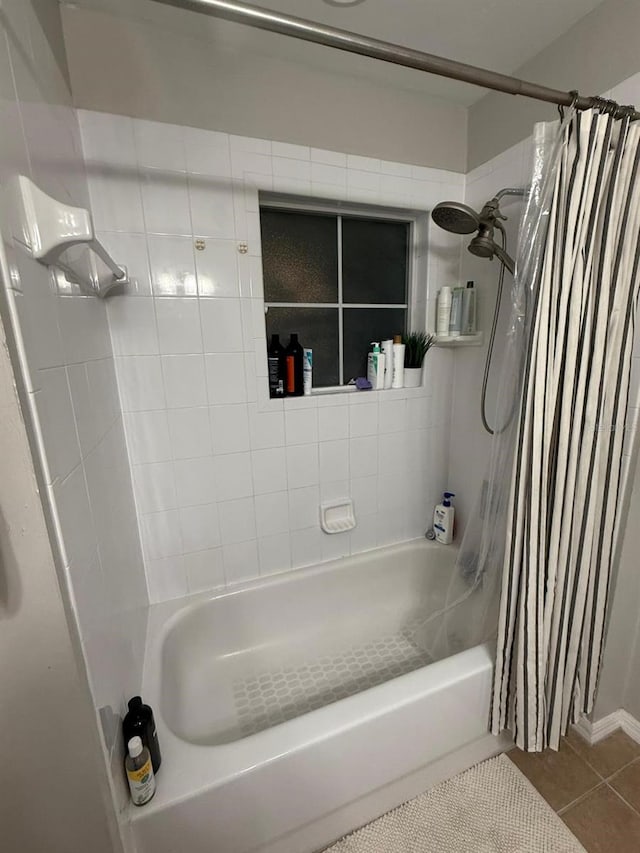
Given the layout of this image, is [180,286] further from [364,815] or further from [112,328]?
[364,815]

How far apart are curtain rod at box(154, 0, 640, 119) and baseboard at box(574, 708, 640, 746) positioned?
1879 mm

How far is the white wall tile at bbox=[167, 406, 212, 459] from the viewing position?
137 cm

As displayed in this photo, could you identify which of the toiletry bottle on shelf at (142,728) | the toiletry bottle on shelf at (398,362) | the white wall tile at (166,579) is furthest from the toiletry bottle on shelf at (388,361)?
the toiletry bottle on shelf at (142,728)

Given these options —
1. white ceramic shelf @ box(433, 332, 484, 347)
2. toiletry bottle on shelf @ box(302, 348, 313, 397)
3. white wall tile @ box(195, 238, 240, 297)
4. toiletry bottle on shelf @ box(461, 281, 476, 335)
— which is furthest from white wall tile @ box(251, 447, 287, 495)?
toiletry bottle on shelf @ box(461, 281, 476, 335)

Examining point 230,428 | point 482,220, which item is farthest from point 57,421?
point 482,220

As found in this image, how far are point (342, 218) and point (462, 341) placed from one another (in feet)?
2.42

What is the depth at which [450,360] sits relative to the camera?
1731 mm

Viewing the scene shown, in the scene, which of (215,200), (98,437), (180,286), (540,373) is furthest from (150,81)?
(540,373)

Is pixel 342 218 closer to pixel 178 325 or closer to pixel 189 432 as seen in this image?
pixel 178 325

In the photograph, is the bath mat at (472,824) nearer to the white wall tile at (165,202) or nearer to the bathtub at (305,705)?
the bathtub at (305,705)

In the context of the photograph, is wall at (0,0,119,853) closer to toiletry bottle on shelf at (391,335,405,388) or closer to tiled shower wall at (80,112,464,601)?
tiled shower wall at (80,112,464,601)

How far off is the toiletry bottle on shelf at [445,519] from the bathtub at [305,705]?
0.07 metres

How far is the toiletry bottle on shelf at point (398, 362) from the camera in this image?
1617 millimetres

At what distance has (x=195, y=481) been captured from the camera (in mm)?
1436
